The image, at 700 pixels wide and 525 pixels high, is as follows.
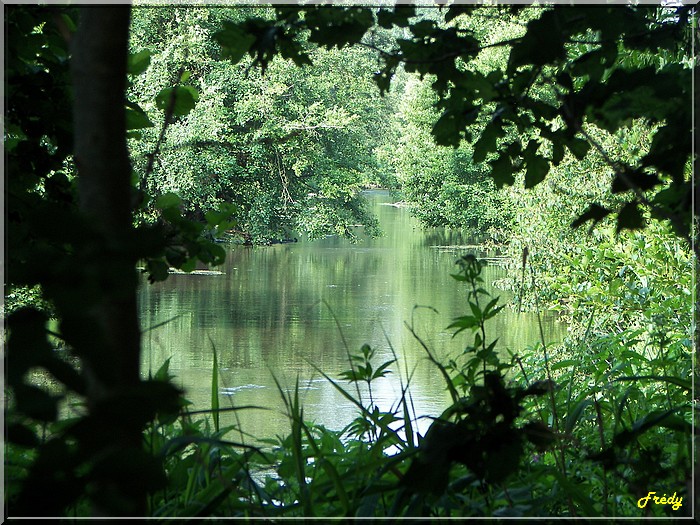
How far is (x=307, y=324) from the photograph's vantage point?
408 inches

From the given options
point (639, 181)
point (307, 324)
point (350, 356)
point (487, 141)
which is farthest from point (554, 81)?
point (307, 324)

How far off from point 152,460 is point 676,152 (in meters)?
0.75

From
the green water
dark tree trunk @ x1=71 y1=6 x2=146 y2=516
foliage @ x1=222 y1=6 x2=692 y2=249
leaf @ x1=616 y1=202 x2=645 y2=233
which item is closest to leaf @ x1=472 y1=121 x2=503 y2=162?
foliage @ x1=222 y1=6 x2=692 y2=249

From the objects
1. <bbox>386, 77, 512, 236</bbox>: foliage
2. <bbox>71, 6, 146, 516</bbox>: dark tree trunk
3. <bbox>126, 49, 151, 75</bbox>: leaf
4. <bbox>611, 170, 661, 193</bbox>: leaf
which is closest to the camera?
<bbox>71, 6, 146, 516</bbox>: dark tree trunk

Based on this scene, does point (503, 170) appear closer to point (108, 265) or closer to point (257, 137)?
point (108, 265)

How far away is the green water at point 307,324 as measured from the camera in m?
6.83

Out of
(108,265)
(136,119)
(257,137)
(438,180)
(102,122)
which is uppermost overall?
(257,137)

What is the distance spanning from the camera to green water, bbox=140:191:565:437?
683cm

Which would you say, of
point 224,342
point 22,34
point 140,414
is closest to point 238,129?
point 224,342

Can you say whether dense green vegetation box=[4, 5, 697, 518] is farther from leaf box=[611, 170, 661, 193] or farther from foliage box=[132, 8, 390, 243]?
foliage box=[132, 8, 390, 243]

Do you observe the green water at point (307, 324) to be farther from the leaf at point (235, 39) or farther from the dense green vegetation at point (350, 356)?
the leaf at point (235, 39)

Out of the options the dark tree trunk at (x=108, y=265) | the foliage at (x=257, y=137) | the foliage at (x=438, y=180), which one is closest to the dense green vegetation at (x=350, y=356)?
the dark tree trunk at (x=108, y=265)

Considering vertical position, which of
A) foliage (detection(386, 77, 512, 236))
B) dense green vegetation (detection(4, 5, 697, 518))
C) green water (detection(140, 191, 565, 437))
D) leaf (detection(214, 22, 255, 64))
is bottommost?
green water (detection(140, 191, 565, 437))

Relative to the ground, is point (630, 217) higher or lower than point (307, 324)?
higher
